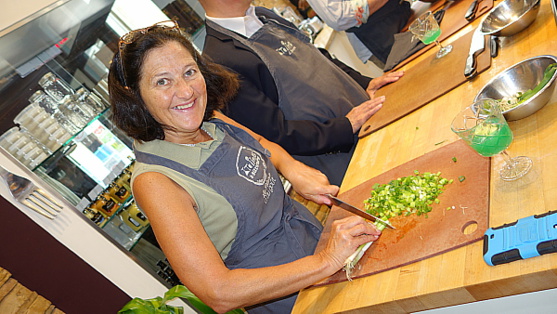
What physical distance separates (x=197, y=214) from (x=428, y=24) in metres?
1.44

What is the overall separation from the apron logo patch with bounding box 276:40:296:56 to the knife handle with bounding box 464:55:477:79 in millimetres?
824

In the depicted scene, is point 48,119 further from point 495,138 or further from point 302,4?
point 302,4

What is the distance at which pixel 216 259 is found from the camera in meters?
1.41

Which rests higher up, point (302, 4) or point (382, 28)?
point (302, 4)

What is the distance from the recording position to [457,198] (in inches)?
52.6

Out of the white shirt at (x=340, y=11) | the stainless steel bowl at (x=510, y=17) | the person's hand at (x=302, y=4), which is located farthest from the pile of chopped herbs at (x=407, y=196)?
the person's hand at (x=302, y=4)

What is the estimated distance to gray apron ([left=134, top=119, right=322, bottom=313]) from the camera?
167 cm

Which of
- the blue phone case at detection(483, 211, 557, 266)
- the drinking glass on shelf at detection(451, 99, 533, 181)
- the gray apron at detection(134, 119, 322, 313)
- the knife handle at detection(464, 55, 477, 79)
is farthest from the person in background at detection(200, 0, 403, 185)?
the blue phone case at detection(483, 211, 557, 266)

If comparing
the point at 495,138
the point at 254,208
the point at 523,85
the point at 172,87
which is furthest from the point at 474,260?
the point at 172,87

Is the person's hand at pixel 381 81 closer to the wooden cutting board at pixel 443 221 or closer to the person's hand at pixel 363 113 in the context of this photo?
the person's hand at pixel 363 113

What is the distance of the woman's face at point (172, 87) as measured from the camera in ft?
5.40

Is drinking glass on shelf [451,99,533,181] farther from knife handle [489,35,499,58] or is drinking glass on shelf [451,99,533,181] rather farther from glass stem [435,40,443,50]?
glass stem [435,40,443,50]

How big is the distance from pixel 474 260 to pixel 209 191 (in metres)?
0.81

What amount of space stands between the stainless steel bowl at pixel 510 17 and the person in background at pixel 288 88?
0.49 meters
